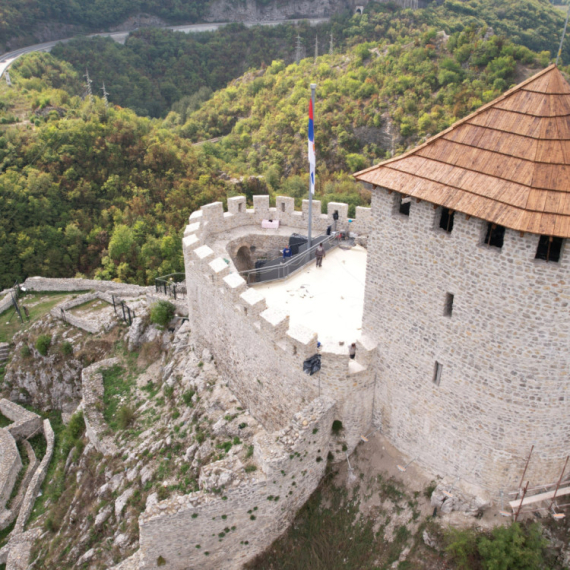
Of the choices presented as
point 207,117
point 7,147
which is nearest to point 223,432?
point 7,147

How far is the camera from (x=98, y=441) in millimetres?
22578

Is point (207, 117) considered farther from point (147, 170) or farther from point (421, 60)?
point (421, 60)

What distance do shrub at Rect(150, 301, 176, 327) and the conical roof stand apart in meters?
16.4

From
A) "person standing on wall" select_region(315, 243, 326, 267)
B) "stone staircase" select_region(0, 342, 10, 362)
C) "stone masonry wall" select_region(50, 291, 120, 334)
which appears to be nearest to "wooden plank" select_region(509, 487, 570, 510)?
"person standing on wall" select_region(315, 243, 326, 267)

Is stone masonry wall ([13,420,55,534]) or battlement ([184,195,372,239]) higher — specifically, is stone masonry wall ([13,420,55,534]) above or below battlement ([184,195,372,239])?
below

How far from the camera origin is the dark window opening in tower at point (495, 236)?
1182 centimetres

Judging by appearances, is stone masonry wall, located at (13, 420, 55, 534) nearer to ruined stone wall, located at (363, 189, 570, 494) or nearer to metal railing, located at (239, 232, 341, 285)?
metal railing, located at (239, 232, 341, 285)

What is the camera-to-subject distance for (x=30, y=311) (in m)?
37.4

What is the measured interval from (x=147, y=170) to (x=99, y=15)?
71781mm

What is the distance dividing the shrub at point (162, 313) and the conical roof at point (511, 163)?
16.4m

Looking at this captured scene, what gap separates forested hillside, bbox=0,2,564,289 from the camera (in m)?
47.8

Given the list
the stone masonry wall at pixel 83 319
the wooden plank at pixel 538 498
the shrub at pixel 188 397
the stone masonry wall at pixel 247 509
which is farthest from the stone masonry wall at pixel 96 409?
the wooden plank at pixel 538 498

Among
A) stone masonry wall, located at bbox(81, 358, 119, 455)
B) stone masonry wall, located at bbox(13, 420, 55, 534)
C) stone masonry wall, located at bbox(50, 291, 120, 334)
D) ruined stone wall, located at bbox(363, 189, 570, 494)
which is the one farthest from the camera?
stone masonry wall, located at bbox(50, 291, 120, 334)

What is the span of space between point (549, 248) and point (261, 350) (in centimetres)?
952
